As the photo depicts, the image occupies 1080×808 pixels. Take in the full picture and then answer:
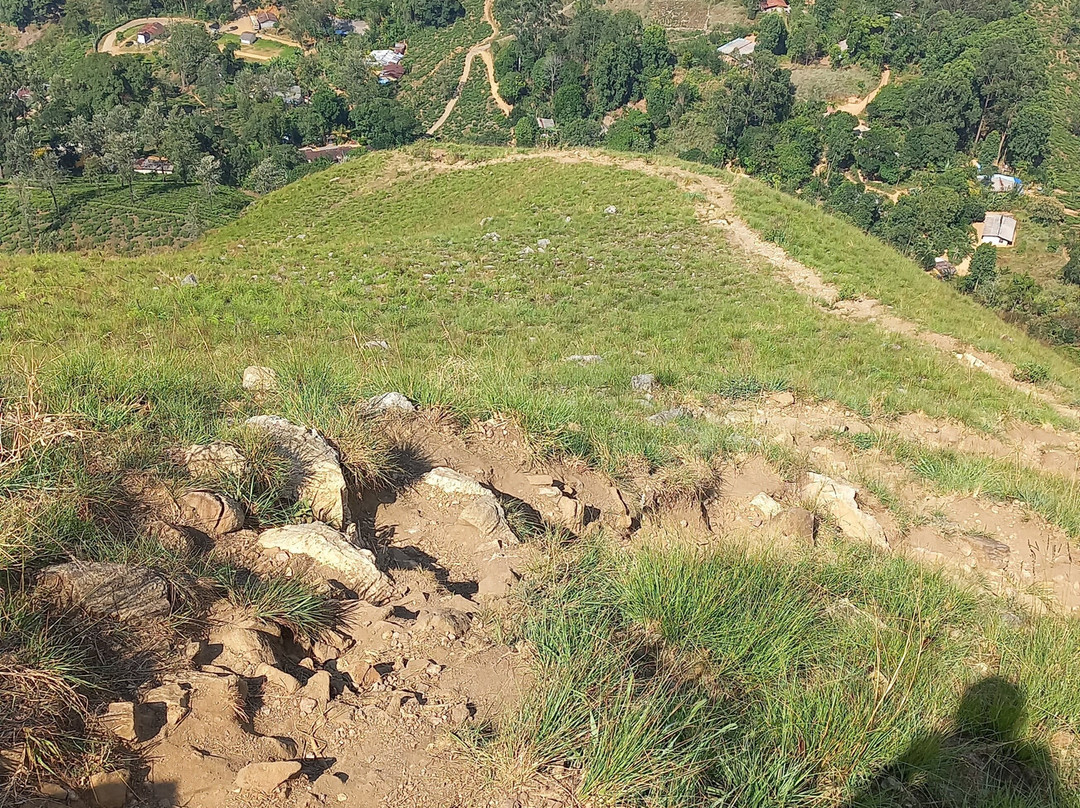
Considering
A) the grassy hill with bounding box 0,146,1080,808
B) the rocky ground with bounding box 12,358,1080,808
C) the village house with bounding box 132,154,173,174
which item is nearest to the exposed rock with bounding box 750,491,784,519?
the rocky ground with bounding box 12,358,1080,808

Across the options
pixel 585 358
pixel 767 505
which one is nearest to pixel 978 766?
pixel 767 505

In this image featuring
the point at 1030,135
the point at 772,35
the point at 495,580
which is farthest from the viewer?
the point at 772,35

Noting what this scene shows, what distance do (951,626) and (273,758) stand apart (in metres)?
3.22

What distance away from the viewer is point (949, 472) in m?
5.96

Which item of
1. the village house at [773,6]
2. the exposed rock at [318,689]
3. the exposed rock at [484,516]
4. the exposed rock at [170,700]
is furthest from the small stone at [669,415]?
the village house at [773,6]

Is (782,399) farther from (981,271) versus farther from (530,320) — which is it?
(981,271)

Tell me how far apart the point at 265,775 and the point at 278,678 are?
1.43 feet

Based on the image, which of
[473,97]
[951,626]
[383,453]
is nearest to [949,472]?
[951,626]

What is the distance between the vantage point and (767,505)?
16.3ft

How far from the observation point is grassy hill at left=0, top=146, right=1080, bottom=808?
2.46 m

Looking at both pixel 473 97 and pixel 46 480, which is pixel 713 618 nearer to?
pixel 46 480

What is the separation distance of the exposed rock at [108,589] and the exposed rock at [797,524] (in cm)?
364

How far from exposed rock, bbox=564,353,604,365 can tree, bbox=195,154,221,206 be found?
153 ft

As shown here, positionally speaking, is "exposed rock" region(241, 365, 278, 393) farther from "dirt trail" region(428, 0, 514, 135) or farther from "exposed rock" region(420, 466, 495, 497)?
"dirt trail" region(428, 0, 514, 135)
